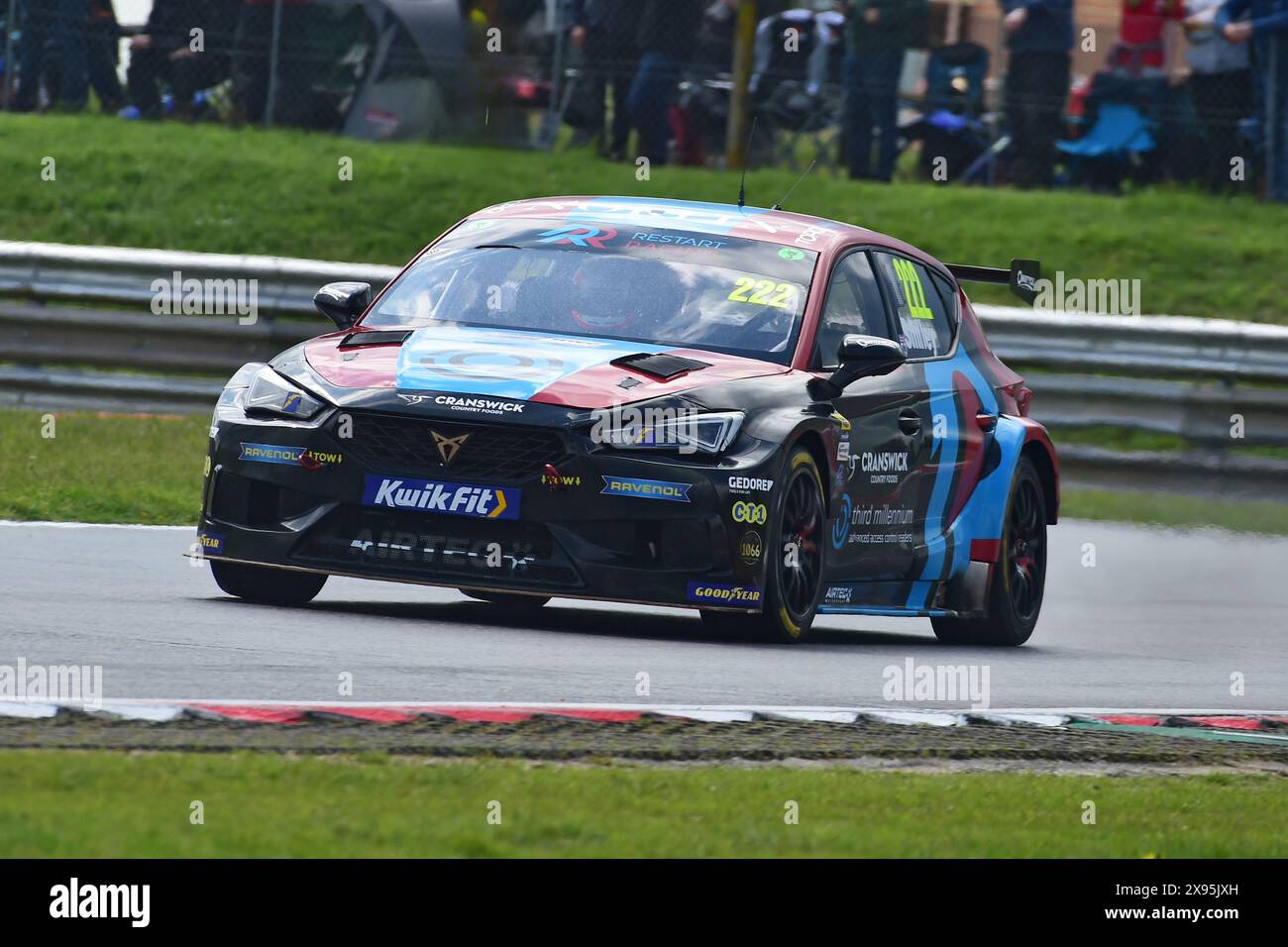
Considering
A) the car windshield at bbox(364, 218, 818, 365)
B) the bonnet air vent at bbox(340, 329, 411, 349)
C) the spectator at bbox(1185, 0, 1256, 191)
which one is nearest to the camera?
the bonnet air vent at bbox(340, 329, 411, 349)

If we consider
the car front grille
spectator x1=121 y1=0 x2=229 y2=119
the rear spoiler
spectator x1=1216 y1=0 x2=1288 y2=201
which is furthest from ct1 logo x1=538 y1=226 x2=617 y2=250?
spectator x1=121 y1=0 x2=229 y2=119

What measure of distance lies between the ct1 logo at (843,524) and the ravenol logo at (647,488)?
972 millimetres

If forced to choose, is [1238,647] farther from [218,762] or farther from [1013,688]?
[218,762]

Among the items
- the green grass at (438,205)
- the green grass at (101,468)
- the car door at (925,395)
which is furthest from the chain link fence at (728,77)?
the car door at (925,395)

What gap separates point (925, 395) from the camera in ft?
33.0

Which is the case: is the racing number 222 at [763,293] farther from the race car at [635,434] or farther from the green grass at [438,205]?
the green grass at [438,205]

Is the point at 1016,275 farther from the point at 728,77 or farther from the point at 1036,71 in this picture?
the point at 728,77

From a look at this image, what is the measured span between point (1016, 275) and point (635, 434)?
300cm

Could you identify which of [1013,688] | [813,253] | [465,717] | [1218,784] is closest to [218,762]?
[465,717]

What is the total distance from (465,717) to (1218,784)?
2002 millimetres

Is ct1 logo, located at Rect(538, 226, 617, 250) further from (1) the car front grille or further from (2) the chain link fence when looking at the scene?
(2) the chain link fence

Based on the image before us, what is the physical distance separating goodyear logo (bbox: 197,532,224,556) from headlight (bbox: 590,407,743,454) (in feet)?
4.55

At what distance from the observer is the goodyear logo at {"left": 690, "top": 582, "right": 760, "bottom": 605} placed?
853cm

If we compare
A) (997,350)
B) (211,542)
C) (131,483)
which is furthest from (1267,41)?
(211,542)
